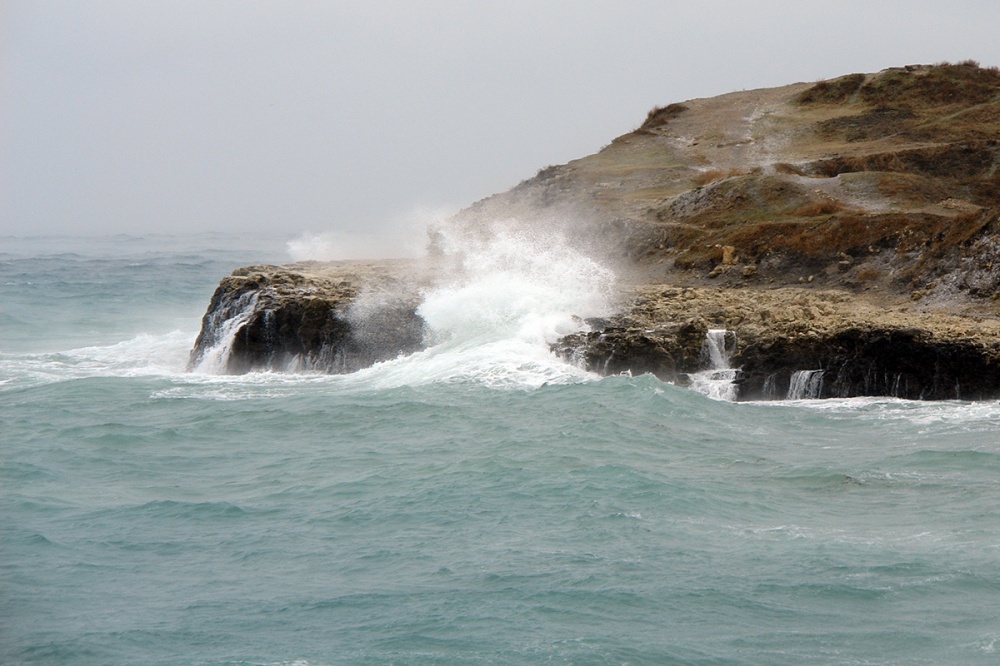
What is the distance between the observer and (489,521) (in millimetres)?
13734

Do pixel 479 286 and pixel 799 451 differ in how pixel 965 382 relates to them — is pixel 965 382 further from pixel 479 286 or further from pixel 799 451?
pixel 479 286

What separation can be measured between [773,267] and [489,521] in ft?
48.4

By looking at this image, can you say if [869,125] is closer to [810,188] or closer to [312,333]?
[810,188]

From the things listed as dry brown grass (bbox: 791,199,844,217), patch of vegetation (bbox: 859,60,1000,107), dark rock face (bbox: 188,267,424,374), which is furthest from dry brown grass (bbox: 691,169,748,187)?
dark rock face (bbox: 188,267,424,374)

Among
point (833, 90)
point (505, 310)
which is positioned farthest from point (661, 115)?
point (505, 310)

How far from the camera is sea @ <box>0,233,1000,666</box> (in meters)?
10.7

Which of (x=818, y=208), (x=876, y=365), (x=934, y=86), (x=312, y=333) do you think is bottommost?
(x=876, y=365)

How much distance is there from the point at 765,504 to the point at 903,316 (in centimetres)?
876

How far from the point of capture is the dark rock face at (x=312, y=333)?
81.5 ft

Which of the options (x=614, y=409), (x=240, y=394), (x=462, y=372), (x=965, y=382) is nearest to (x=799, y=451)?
(x=614, y=409)

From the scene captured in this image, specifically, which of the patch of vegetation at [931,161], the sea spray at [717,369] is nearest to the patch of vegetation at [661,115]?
the patch of vegetation at [931,161]

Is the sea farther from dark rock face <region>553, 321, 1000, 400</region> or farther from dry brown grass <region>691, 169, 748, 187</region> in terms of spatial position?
dry brown grass <region>691, 169, 748, 187</region>

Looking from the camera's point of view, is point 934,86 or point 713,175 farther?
point 934,86

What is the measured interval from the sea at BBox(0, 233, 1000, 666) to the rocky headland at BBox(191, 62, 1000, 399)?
1122mm
